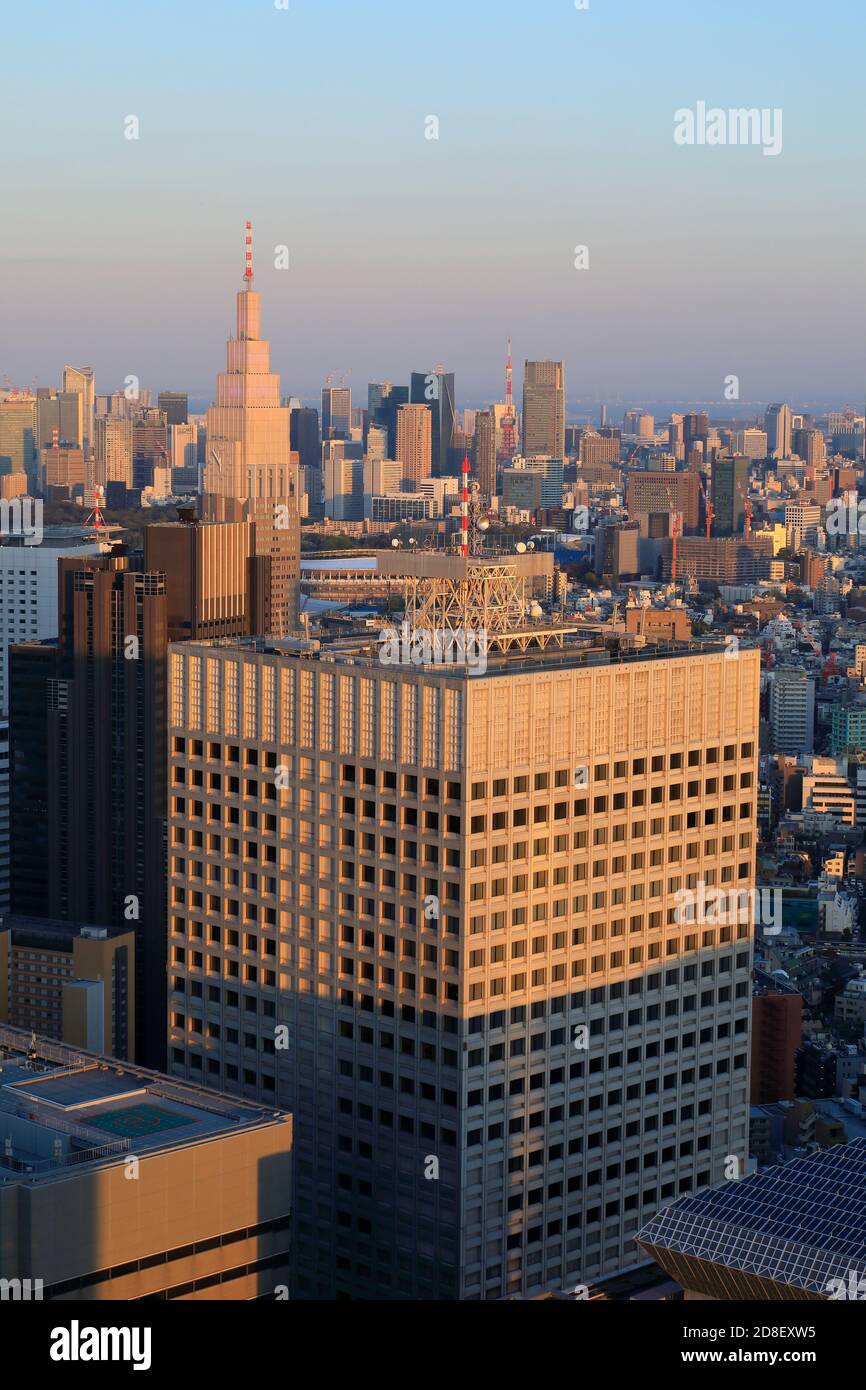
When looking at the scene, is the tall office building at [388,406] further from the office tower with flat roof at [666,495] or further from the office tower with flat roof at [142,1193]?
the office tower with flat roof at [142,1193]

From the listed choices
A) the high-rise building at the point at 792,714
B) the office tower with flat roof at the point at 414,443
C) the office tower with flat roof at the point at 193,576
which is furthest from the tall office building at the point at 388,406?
the office tower with flat roof at the point at 193,576

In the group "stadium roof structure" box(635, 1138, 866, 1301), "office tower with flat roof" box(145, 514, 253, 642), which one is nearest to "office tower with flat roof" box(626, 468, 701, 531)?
"office tower with flat roof" box(145, 514, 253, 642)

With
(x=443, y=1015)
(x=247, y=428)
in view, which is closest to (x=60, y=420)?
(x=247, y=428)

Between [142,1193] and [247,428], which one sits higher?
[247,428]

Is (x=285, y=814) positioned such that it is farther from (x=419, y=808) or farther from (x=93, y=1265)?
(x=93, y=1265)

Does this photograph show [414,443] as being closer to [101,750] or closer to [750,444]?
[750,444]

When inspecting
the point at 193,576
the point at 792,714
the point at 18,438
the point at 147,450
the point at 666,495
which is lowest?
the point at 792,714
